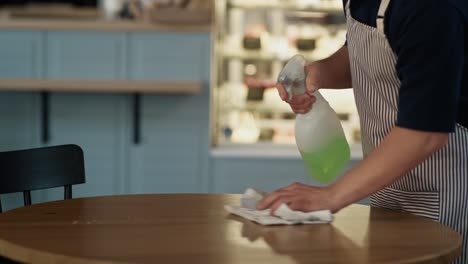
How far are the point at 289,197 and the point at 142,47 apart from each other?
3310 mm

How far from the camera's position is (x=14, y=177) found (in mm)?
2445

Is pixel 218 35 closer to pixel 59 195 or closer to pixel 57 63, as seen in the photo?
pixel 57 63

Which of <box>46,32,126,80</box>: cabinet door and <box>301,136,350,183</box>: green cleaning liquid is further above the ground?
<box>46,32,126,80</box>: cabinet door

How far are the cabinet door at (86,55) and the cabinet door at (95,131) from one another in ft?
0.41

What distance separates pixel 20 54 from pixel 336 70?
310 centimetres

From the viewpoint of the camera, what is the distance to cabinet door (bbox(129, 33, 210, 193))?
5129 mm

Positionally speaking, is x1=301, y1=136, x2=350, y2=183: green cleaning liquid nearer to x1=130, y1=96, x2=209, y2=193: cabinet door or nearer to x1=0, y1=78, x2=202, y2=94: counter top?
x1=0, y1=78, x2=202, y2=94: counter top

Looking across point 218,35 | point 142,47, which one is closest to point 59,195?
point 142,47

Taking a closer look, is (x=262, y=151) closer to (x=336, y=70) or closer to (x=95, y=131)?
(x=95, y=131)

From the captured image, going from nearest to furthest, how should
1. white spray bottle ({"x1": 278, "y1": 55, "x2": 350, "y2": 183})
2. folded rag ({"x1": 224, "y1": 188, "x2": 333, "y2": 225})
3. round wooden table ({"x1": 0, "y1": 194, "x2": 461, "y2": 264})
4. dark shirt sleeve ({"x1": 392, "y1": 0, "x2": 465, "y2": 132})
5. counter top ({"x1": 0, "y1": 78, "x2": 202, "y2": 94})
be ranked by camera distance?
round wooden table ({"x1": 0, "y1": 194, "x2": 461, "y2": 264})
dark shirt sleeve ({"x1": 392, "y1": 0, "x2": 465, "y2": 132})
folded rag ({"x1": 224, "y1": 188, "x2": 333, "y2": 225})
white spray bottle ({"x1": 278, "y1": 55, "x2": 350, "y2": 183})
counter top ({"x1": 0, "y1": 78, "x2": 202, "y2": 94})

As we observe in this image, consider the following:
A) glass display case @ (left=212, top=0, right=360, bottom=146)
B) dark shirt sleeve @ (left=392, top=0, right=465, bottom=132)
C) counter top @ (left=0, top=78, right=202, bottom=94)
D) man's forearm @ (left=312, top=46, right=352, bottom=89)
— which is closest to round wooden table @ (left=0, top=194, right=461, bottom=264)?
dark shirt sleeve @ (left=392, top=0, right=465, bottom=132)

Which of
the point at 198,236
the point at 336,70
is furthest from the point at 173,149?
the point at 198,236

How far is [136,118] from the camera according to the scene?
16.8 ft

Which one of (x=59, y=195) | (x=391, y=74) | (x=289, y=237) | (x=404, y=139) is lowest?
(x=59, y=195)
